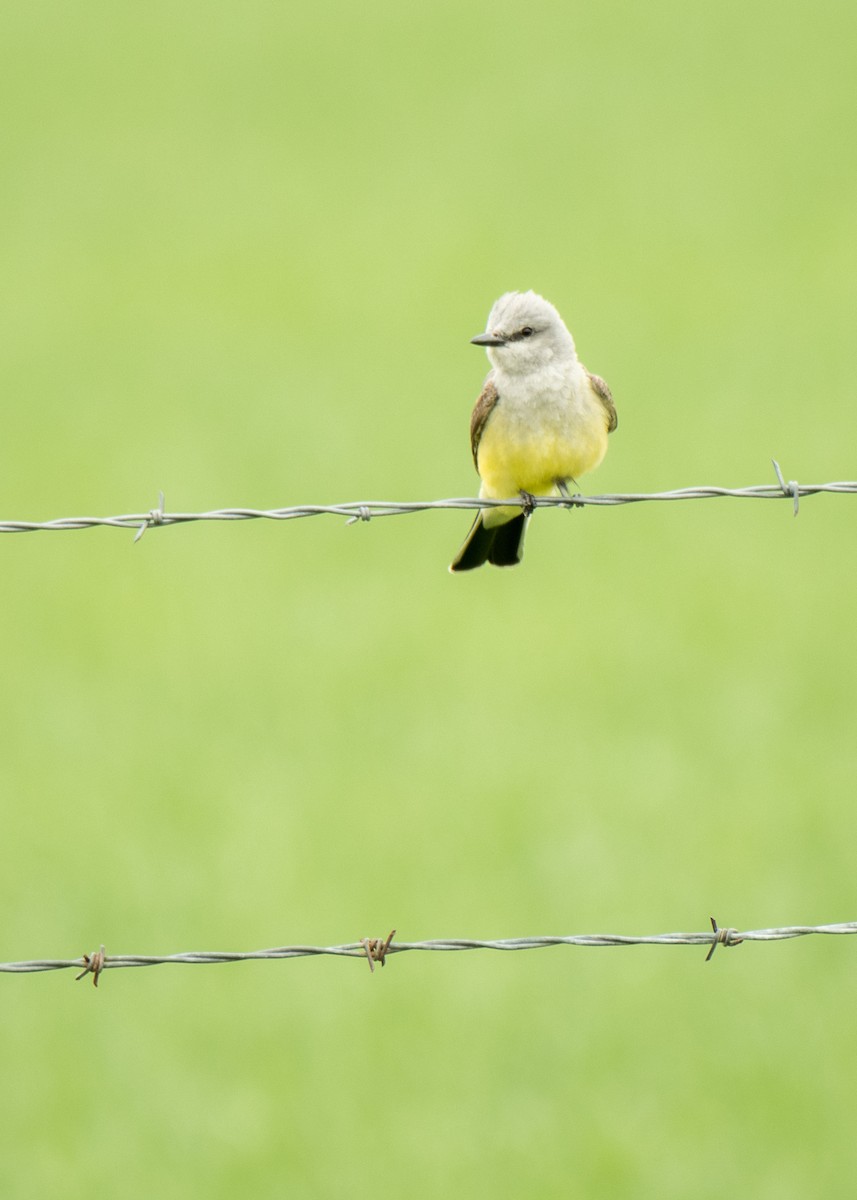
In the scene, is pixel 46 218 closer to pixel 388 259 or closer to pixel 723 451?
pixel 388 259

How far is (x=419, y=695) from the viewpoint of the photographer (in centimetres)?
907

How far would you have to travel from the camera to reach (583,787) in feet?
26.1

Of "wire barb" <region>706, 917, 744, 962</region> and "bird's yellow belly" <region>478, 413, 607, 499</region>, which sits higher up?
"bird's yellow belly" <region>478, 413, 607, 499</region>

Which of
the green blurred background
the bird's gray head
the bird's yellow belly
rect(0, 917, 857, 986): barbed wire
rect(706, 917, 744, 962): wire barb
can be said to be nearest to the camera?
rect(0, 917, 857, 986): barbed wire

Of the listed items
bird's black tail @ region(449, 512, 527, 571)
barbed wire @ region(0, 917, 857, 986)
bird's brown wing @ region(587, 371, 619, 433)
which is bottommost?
barbed wire @ region(0, 917, 857, 986)

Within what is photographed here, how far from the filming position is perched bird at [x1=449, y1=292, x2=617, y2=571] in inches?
194

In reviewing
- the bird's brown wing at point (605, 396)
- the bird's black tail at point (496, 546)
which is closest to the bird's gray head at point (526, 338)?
the bird's brown wing at point (605, 396)

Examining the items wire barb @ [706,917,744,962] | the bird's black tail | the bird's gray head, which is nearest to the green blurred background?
the bird's black tail

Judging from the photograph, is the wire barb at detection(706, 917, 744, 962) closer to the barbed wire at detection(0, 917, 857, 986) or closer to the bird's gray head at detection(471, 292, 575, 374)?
the barbed wire at detection(0, 917, 857, 986)

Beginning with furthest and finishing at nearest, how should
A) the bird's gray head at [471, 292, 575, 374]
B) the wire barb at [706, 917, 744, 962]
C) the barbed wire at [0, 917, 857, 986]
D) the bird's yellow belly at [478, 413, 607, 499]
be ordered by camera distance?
the bird's gray head at [471, 292, 575, 374], the bird's yellow belly at [478, 413, 607, 499], the wire barb at [706, 917, 744, 962], the barbed wire at [0, 917, 857, 986]

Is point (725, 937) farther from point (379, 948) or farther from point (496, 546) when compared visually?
point (496, 546)

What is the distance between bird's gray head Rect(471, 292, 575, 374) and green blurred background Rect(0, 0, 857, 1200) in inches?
96.6

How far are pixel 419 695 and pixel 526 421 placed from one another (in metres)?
4.27

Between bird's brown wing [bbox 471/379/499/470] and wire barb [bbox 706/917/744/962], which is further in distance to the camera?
bird's brown wing [bbox 471/379/499/470]
